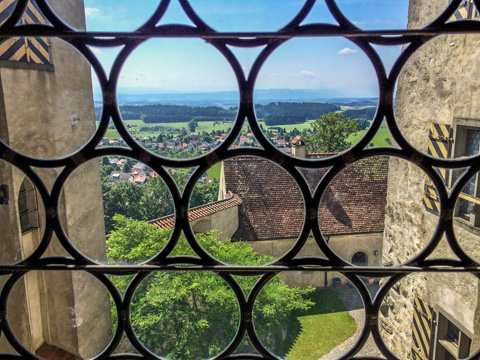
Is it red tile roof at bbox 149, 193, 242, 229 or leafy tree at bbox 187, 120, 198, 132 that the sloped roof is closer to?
red tile roof at bbox 149, 193, 242, 229

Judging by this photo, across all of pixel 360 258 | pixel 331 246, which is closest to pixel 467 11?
pixel 331 246

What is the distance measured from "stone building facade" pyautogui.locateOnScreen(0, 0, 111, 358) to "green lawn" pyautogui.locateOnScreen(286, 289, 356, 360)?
4.49 m

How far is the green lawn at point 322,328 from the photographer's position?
8.61 metres

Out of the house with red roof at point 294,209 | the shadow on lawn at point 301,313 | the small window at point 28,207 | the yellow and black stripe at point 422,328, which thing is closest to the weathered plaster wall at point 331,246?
the house with red roof at point 294,209

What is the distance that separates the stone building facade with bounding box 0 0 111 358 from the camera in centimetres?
431

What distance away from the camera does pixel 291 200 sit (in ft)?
36.7

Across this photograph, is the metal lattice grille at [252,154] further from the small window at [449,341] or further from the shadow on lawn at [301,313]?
the shadow on lawn at [301,313]

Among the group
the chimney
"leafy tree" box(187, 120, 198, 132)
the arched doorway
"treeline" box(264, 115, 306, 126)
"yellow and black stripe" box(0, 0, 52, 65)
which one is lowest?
the arched doorway

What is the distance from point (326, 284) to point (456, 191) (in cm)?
1100

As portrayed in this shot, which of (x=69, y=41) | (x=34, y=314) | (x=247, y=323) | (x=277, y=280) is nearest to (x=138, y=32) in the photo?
(x=69, y=41)

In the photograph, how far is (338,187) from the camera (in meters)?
11.3

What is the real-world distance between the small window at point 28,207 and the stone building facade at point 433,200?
4.63 m

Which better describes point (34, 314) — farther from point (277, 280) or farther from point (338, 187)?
point (338, 187)

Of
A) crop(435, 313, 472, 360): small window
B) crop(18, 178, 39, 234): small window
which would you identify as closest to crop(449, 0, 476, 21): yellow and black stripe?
crop(435, 313, 472, 360): small window
